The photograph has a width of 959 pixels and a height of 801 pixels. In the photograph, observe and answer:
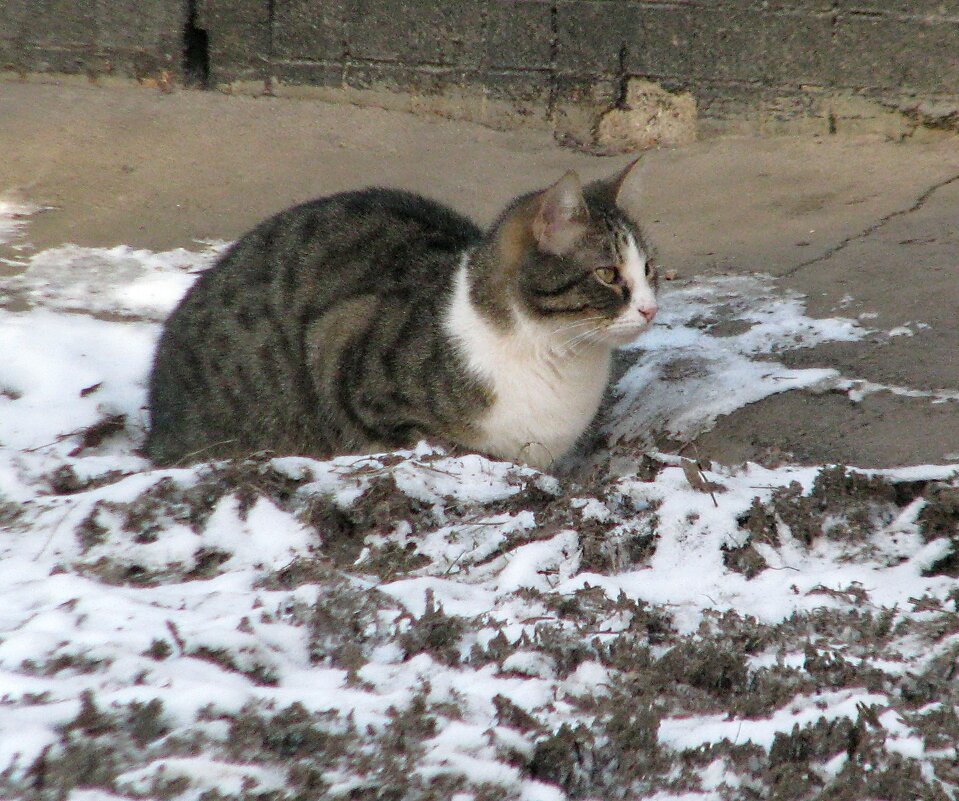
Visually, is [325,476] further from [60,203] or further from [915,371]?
[60,203]

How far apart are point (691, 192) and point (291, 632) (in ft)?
11.2

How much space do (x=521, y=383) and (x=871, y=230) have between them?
1907 millimetres

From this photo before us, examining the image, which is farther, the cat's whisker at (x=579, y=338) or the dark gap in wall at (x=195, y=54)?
the dark gap in wall at (x=195, y=54)

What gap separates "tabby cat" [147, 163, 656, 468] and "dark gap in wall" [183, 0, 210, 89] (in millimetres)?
2476

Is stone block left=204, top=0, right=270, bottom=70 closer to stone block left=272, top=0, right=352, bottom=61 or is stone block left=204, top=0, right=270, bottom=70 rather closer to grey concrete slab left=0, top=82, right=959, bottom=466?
stone block left=272, top=0, right=352, bottom=61

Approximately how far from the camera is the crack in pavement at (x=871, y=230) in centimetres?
403

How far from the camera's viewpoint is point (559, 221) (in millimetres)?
2938

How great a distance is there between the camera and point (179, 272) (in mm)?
4223

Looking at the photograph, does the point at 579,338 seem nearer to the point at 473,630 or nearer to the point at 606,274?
the point at 606,274

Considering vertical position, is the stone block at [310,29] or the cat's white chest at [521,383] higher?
the stone block at [310,29]

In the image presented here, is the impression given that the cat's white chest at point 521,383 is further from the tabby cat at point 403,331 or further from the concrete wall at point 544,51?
the concrete wall at point 544,51

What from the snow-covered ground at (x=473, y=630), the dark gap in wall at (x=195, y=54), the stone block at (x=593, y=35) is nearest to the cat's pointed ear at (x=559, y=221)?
the snow-covered ground at (x=473, y=630)

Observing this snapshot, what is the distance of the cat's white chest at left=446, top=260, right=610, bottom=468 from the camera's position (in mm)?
2986

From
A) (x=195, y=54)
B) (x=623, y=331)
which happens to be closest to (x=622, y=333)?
(x=623, y=331)
